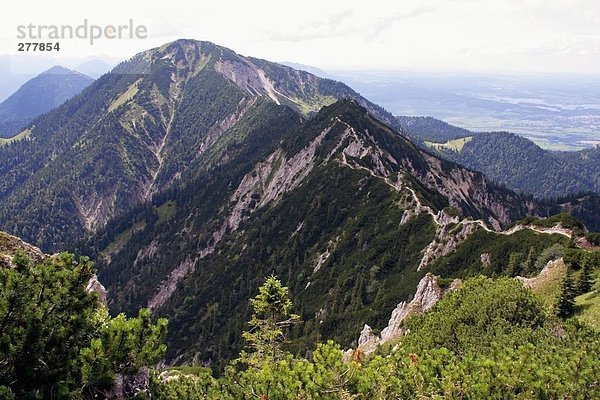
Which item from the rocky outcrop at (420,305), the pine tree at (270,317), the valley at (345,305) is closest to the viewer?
the valley at (345,305)

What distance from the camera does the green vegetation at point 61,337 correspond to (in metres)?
16.2

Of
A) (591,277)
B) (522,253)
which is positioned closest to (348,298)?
(522,253)

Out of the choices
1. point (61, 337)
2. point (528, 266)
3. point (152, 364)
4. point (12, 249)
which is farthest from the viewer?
point (528, 266)

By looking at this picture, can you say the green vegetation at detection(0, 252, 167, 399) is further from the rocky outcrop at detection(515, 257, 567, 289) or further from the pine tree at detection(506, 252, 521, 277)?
the pine tree at detection(506, 252, 521, 277)

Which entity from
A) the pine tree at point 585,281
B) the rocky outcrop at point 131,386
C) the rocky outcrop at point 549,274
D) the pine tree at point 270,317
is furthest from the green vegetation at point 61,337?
the rocky outcrop at point 549,274

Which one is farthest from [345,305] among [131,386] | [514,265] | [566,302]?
[131,386]

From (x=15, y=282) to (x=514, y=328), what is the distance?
1291 inches

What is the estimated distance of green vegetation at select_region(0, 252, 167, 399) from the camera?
16.2 metres

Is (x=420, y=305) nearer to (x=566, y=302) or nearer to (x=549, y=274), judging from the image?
(x=549, y=274)

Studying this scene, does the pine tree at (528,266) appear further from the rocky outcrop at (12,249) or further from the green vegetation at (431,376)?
the rocky outcrop at (12,249)

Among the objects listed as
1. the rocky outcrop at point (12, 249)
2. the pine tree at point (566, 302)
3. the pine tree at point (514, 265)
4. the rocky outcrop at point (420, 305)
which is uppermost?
the rocky outcrop at point (12, 249)

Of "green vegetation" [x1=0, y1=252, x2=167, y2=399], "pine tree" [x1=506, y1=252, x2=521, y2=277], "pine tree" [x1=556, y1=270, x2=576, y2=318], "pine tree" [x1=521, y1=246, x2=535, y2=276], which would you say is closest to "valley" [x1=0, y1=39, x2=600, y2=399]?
"green vegetation" [x1=0, y1=252, x2=167, y2=399]

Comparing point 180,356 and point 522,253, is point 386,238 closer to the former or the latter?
point 522,253

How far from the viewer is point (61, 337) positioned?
17.5 m
